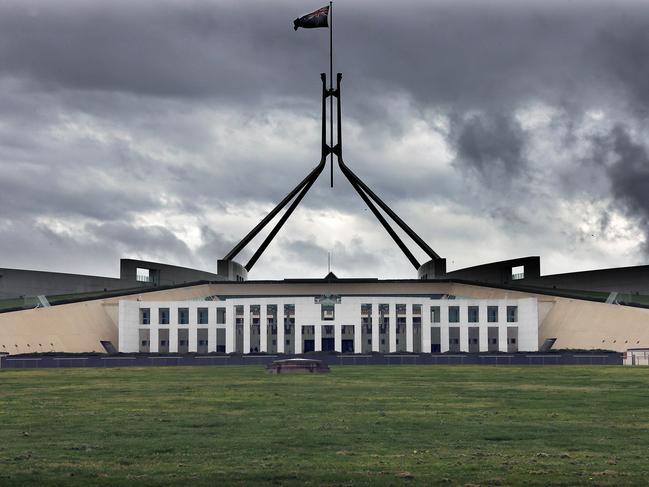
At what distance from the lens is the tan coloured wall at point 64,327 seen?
93438 mm

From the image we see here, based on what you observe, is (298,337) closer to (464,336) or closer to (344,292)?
(464,336)

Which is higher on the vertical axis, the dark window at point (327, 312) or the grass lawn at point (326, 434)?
the dark window at point (327, 312)

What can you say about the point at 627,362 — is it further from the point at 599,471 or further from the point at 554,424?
the point at 599,471

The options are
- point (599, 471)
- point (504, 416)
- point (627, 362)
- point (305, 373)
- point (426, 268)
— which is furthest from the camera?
point (426, 268)

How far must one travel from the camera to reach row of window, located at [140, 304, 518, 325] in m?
105

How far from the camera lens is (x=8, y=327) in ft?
305

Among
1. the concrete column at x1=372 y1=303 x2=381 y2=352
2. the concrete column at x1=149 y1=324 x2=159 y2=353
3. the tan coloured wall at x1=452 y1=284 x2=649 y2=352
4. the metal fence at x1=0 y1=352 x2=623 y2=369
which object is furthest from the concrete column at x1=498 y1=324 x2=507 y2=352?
the concrete column at x1=149 y1=324 x2=159 y2=353

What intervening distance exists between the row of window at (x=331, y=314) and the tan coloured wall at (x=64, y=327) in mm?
2783

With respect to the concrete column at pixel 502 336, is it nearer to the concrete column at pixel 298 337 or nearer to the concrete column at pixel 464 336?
the concrete column at pixel 464 336

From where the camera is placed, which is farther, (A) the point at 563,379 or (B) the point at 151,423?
(A) the point at 563,379

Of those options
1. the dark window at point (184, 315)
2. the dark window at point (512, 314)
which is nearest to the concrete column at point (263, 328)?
the dark window at point (184, 315)

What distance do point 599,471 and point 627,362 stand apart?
5956cm

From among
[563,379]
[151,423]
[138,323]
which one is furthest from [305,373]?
[138,323]

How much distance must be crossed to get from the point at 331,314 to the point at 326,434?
7792 centimetres
